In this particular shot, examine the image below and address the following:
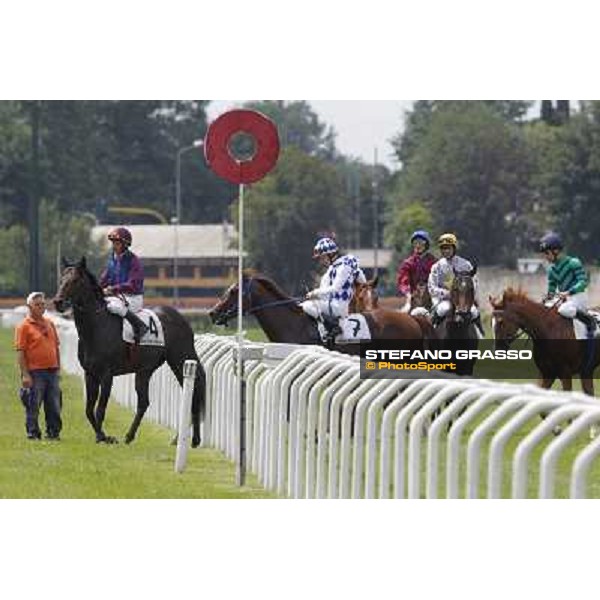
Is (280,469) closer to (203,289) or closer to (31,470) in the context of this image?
(31,470)

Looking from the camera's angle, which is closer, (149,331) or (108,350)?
(108,350)

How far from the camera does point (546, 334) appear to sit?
20641 millimetres

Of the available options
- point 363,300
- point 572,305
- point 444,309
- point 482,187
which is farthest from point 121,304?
point 482,187

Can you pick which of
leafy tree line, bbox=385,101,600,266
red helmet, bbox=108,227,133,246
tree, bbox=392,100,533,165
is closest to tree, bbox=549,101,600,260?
leafy tree line, bbox=385,101,600,266

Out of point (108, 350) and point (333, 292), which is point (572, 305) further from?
point (108, 350)

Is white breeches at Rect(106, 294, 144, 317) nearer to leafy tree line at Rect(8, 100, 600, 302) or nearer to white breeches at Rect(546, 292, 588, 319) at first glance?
white breeches at Rect(546, 292, 588, 319)

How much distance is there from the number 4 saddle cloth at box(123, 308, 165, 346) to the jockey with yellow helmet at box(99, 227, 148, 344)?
42mm

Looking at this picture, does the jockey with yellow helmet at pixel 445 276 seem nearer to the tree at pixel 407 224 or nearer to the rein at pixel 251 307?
the rein at pixel 251 307

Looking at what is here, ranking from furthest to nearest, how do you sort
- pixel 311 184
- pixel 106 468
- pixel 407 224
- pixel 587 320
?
pixel 311 184 < pixel 407 224 < pixel 587 320 < pixel 106 468

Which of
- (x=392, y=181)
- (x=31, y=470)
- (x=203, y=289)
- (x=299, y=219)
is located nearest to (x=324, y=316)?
(x=31, y=470)

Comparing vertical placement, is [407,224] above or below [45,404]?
above

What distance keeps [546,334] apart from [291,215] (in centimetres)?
6814

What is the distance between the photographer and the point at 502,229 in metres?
89.8

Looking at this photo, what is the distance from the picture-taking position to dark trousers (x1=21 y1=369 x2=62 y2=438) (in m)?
19.7
